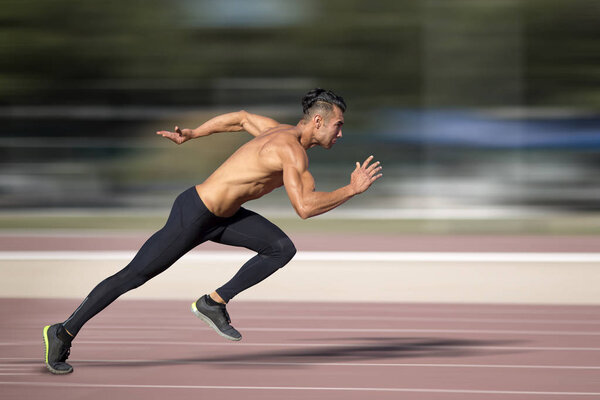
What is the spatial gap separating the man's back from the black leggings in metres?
0.08

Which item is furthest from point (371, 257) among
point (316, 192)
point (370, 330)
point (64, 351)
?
point (316, 192)

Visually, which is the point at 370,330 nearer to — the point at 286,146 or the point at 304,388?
the point at 304,388

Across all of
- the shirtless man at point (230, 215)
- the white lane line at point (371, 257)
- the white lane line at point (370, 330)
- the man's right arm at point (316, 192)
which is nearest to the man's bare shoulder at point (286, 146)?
the shirtless man at point (230, 215)

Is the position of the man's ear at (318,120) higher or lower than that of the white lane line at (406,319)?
higher

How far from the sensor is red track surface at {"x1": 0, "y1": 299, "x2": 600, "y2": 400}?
6.54 metres

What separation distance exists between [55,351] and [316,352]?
6.49 feet

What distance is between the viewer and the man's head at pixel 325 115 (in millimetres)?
6711

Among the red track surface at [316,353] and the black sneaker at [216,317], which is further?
the black sneaker at [216,317]

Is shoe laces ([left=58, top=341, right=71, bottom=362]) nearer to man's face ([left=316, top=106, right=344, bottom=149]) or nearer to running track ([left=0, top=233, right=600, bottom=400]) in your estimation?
running track ([left=0, top=233, right=600, bottom=400])

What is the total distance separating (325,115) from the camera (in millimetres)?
6719

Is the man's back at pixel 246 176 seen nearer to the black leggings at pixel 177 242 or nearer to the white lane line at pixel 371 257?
the black leggings at pixel 177 242

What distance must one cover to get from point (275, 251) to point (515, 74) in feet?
31.2

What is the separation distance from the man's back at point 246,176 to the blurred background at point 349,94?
9.27 m

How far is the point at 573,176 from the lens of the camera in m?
16.7
